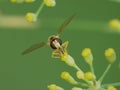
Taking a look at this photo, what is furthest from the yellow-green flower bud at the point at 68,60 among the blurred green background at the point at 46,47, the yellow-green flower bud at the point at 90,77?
the blurred green background at the point at 46,47

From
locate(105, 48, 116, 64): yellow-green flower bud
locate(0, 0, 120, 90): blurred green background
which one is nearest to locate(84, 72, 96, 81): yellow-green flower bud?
locate(105, 48, 116, 64): yellow-green flower bud

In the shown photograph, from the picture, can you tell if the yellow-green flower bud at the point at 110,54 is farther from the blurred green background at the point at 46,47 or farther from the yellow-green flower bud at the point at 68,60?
the blurred green background at the point at 46,47

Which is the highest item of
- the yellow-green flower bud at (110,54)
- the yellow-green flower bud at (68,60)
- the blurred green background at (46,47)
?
the blurred green background at (46,47)

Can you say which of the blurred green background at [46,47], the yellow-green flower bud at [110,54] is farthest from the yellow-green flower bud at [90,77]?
the blurred green background at [46,47]

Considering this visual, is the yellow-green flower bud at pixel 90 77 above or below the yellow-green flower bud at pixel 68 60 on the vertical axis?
below

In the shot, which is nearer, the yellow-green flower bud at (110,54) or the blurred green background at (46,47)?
the yellow-green flower bud at (110,54)

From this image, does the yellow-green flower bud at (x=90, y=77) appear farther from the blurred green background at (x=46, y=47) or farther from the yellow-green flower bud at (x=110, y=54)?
the blurred green background at (x=46, y=47)

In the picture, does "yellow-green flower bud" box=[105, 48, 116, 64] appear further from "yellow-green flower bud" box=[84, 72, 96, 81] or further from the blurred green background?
the blurred green background

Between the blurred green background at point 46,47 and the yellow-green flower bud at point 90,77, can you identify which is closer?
the yellow-green flower bud at point 90,77

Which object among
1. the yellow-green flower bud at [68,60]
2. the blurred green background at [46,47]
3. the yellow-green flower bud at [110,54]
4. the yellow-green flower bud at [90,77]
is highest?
the blurred green background at [46,47]

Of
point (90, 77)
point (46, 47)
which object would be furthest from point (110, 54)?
point (46, 47)

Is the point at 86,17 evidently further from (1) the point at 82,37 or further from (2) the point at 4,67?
(2) the point at 4,67
